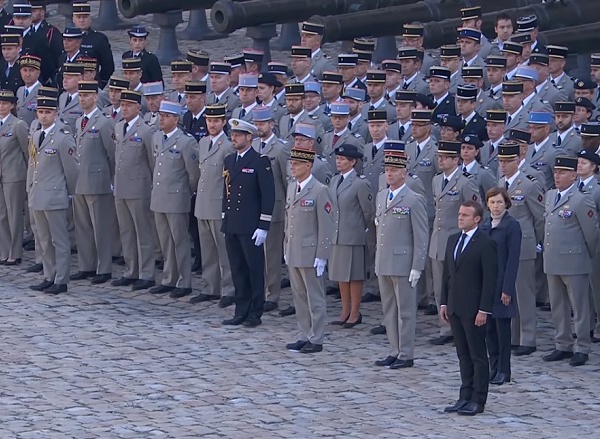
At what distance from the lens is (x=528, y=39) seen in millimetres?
19625

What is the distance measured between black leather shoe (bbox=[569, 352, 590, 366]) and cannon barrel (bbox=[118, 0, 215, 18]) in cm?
967

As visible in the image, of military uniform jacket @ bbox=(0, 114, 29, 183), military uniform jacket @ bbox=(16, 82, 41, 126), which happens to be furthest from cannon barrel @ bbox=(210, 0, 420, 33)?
military uniform jacket @ bbox=(0, 114, 29, 183)

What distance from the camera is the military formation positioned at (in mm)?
15445

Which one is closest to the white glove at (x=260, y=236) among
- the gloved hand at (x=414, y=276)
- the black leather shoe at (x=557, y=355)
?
the gloved hand at (x=414, y=276)

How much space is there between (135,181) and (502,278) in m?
4.66

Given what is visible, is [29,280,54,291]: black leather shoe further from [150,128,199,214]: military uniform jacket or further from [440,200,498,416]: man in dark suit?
[440,200,498,416]: man in dark suit

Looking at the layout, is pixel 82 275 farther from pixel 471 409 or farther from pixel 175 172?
pixel 471 409

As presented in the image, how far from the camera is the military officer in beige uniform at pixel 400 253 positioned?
1521 cm

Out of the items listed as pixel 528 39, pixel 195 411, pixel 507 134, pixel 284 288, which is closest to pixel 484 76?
pixel 528 39

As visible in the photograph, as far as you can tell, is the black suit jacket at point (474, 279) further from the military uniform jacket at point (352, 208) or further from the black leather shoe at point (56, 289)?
the black leather shoe at point (56, 289)

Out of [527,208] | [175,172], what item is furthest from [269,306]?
[527,208]

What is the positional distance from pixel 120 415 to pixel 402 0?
11.9 metres

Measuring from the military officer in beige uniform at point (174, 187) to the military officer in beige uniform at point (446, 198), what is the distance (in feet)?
8.42

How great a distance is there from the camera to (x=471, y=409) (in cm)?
1377
